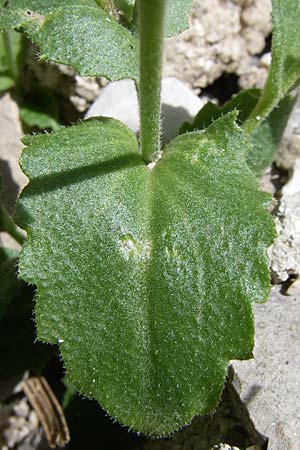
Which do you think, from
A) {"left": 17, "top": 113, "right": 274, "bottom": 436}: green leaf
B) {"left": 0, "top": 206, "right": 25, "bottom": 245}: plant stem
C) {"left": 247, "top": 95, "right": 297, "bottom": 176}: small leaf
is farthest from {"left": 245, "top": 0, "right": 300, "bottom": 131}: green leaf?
{"left": 0, "top": 206, "right": 25, "bottom": 245}: plant stem

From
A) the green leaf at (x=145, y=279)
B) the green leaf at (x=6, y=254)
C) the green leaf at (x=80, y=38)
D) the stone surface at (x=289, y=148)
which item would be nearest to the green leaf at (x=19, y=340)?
the green leaf at (x=6, y=254)

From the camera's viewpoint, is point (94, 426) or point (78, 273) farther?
point (94, 426)

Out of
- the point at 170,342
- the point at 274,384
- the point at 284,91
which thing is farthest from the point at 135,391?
the point at 284,91

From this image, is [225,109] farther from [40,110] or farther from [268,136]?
[40,110]

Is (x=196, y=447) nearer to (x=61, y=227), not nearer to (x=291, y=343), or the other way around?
(x=291, y=343)

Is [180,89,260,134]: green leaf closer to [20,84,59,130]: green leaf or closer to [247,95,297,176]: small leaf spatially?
[247,95,297,176]: small leaf

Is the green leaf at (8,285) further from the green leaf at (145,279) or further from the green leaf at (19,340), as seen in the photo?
the green leaf at (145,279)
